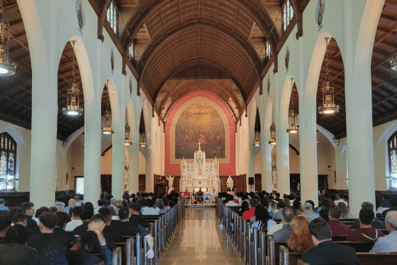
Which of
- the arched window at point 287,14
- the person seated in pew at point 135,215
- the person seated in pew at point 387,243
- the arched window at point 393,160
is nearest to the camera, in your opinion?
the person seated in pew at point 387,243

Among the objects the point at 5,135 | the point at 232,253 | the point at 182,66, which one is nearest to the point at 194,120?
the point at 182,66

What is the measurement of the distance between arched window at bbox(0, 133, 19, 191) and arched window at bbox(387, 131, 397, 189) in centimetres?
2073

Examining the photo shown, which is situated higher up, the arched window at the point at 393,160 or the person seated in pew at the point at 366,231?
the arched window at the point at 393,160

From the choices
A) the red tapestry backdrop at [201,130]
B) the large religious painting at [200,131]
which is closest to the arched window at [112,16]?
the red tapestry backdrop at [201,130]

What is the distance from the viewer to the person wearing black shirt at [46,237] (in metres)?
5.25

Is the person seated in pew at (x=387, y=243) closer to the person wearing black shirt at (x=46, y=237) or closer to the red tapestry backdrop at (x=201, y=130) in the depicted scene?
the person wearing black shirt at (x=46, y=237)

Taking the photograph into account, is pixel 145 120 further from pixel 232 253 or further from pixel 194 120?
pixel 232 253

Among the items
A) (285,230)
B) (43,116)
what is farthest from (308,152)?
(43,116)

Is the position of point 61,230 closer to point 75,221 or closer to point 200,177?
point 75,221

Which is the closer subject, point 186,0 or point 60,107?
point 186,0

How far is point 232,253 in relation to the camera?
38.3ft

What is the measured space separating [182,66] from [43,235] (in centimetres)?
2935

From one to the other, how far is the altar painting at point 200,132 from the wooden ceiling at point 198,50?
17.8 ft

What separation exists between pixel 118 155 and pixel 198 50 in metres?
14.0
